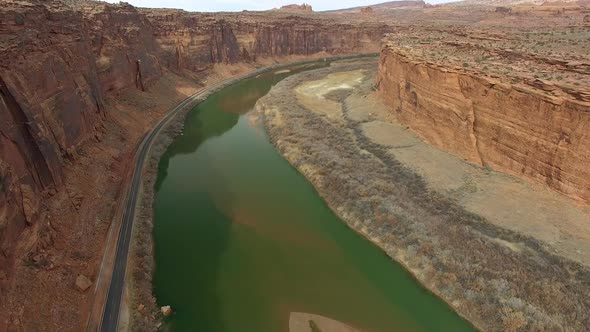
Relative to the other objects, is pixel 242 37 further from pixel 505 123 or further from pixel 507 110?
pixel 505 123

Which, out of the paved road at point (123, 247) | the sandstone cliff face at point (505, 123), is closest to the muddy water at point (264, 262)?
the paved road at point (123, 247)

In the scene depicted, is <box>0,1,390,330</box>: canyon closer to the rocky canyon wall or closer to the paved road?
the rocky canyon wall

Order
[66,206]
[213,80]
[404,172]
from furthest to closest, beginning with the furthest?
[213,80] → [404,172] → [66,206]

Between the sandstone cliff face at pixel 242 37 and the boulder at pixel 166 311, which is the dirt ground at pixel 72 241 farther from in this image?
the sandstone cliff face at pixel 242 37

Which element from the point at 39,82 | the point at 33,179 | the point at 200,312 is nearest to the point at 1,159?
the point at 33,179

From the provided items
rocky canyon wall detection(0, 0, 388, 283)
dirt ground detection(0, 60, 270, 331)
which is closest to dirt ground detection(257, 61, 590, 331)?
dirt ground detection(0, 60, 270, 331)

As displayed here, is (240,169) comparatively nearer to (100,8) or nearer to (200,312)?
(200,312)

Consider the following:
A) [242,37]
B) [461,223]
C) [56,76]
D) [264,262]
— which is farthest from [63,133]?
[242,37]
